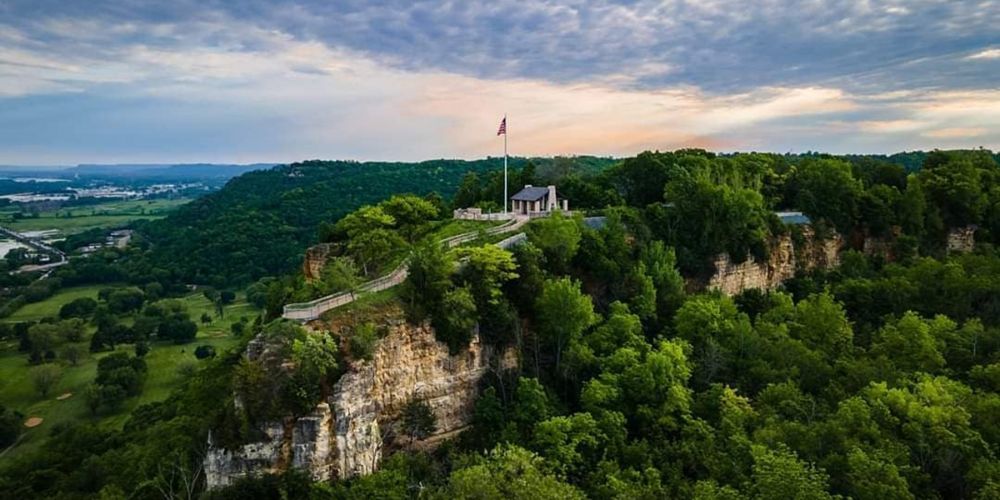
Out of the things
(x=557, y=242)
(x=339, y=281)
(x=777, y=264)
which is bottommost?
(x=777, y=264)

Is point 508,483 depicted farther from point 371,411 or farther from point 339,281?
point 339,281

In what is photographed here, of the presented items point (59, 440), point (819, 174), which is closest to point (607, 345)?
point (819, 174)

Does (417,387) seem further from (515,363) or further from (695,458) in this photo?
(695,458)

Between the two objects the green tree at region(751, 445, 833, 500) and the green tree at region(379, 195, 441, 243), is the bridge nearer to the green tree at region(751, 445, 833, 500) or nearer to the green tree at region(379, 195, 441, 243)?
the green tree at region(379, 195, 441, 243)

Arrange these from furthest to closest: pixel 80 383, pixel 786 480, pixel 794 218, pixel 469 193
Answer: pixel 80 383, pixel 469 193, pixel 794 218, pixel 786 480

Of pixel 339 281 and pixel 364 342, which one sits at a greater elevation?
pixel 339 281

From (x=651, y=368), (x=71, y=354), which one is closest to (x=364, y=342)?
(x=651, y=368)

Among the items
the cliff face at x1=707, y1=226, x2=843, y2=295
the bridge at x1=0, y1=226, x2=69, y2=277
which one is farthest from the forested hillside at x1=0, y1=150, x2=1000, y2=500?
the bridge at x1=0, y1=226, x2=69, y2=277
